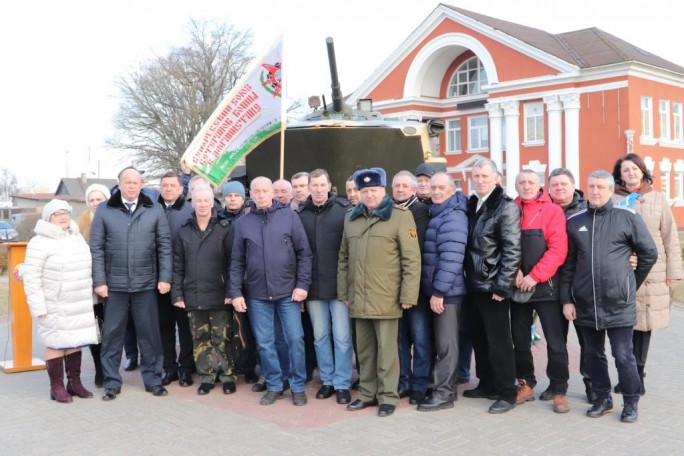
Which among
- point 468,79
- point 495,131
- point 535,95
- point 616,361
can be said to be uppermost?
point 468,79

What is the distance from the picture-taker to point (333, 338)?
678 centimetres

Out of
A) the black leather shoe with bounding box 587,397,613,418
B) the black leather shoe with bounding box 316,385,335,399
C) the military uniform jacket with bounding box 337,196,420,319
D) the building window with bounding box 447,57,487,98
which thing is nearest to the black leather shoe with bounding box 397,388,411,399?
the black leather shoe with bounding box 316,385,335,399

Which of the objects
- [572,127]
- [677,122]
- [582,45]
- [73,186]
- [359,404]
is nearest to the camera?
[359,404]

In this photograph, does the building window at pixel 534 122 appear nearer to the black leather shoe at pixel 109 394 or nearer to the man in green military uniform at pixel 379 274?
the man in green military uniform at pixel 379 274

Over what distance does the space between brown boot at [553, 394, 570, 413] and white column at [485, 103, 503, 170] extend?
3148 centimetres

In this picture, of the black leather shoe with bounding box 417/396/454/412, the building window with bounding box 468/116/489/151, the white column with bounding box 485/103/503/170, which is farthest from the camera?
the building window with bounding box 468/116/489/151

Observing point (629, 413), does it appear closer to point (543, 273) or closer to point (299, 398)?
point (543, 273)

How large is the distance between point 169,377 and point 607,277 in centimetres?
418

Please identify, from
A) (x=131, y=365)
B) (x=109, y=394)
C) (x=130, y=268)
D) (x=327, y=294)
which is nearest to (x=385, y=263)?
(x=327, y=294)

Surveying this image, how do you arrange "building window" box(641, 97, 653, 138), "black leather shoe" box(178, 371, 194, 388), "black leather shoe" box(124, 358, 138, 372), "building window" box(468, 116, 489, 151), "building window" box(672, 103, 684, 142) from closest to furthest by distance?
"black leather shoe" box(178, 371, 194, 388), "black leather shoe" box(124, 358, 138, 372), "building window" box(641, 97, 653, 138), "building window" box(672, 103, 684, 142), "building window" box(468, 116, 489, 151)

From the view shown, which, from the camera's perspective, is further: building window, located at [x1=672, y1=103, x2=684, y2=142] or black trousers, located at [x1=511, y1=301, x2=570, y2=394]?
building window, located at [x1=672, y1=103, x2=684, y2=142]

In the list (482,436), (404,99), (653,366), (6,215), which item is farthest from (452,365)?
(6,215)

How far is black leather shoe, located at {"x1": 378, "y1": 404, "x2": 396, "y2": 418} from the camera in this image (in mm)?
6132

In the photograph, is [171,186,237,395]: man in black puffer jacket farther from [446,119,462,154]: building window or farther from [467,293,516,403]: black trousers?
[446,119,462,154]: building window
